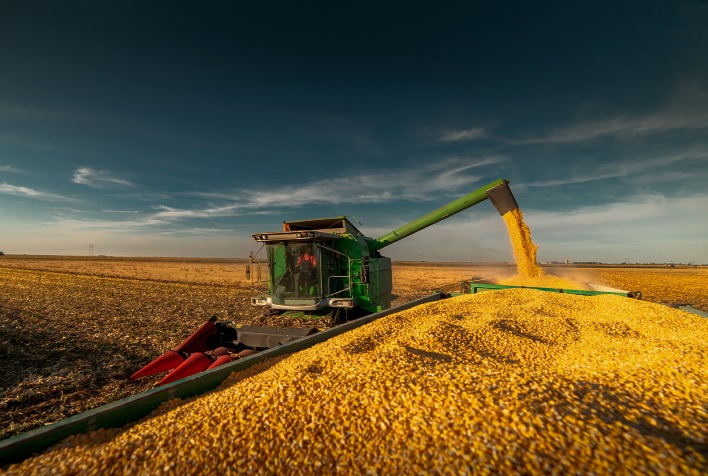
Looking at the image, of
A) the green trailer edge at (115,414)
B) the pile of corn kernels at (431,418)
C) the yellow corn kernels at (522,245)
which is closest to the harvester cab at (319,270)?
the yellow corn kernels at (522,245)

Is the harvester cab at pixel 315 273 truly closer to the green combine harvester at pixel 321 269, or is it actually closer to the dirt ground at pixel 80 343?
the green combine harvester at pixel 321 269

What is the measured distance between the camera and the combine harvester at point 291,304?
2516 mm

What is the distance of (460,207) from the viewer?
32.0 ft

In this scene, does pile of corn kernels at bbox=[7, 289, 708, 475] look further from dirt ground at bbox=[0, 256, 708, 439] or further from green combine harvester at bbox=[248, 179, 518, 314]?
green combine harvester at bbox=[248, 179, 518, 314]

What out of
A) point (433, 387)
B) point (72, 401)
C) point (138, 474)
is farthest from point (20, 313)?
point (433, 387)

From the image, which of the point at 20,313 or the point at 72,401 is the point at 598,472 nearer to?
the point at 72,401

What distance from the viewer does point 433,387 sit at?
2635mm

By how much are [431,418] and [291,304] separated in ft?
18.4

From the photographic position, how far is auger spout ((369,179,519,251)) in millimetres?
9344

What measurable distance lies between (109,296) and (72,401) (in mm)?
13977

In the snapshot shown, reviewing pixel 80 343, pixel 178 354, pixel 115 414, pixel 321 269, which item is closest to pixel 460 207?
pixel 321 269

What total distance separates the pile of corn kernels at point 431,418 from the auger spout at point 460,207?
239 inches

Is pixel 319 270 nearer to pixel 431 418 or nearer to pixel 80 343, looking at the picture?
pixel 431 418

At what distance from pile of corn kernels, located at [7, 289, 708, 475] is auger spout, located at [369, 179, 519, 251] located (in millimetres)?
6070
